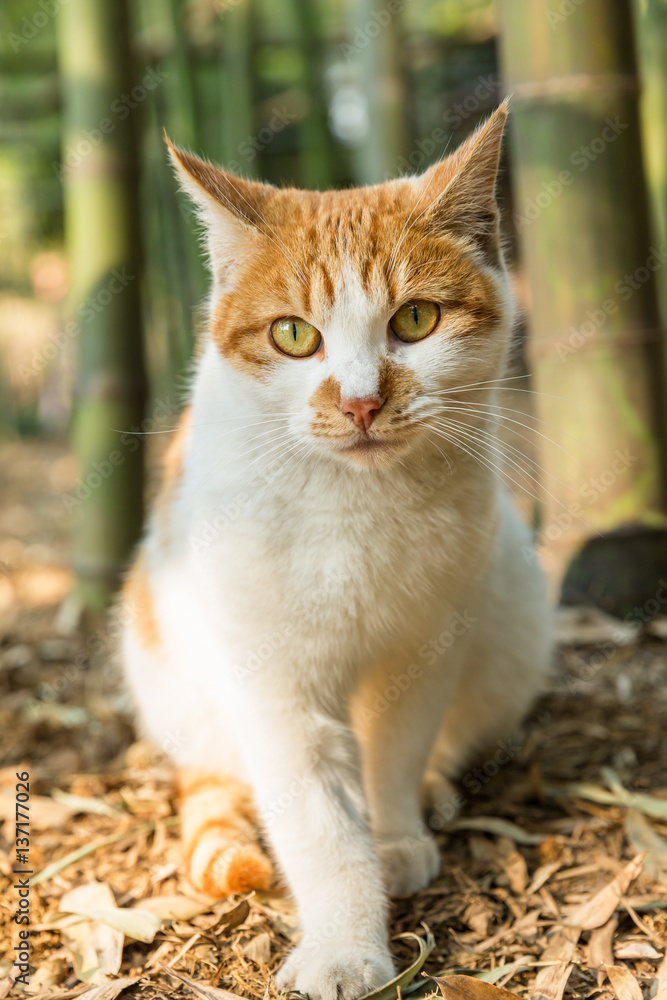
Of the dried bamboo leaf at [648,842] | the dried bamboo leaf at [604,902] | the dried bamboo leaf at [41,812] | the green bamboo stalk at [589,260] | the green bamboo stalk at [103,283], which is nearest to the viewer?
the dried bamboo leaf at [604,902]

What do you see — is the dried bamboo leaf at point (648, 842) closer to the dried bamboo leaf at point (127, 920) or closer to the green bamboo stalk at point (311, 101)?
the dried bamboo leaf at point (127, 920)

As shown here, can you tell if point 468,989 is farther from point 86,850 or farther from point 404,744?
point 86,850

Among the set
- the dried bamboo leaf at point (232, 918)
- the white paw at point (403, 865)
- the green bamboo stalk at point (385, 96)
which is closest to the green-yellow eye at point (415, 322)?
the white paw at point (403, 865)

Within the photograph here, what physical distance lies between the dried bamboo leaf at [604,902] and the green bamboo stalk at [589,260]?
3.82 feet

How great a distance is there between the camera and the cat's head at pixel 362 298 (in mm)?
1498

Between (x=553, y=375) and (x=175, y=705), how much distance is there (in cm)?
158

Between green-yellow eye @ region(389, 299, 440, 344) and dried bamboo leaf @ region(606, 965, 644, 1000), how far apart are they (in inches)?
48.2

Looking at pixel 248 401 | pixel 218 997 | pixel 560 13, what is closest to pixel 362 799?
pixel 218 997

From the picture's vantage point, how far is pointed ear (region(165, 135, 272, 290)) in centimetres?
158

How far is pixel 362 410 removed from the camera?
4.76 feet

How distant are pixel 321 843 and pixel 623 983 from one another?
1.93 feet

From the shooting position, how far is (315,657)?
1.63 meters

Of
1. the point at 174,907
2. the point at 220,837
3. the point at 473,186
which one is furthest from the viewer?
the point at 220,837

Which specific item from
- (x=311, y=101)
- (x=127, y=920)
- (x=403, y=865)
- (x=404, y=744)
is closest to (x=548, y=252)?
(x=404, y=744)
